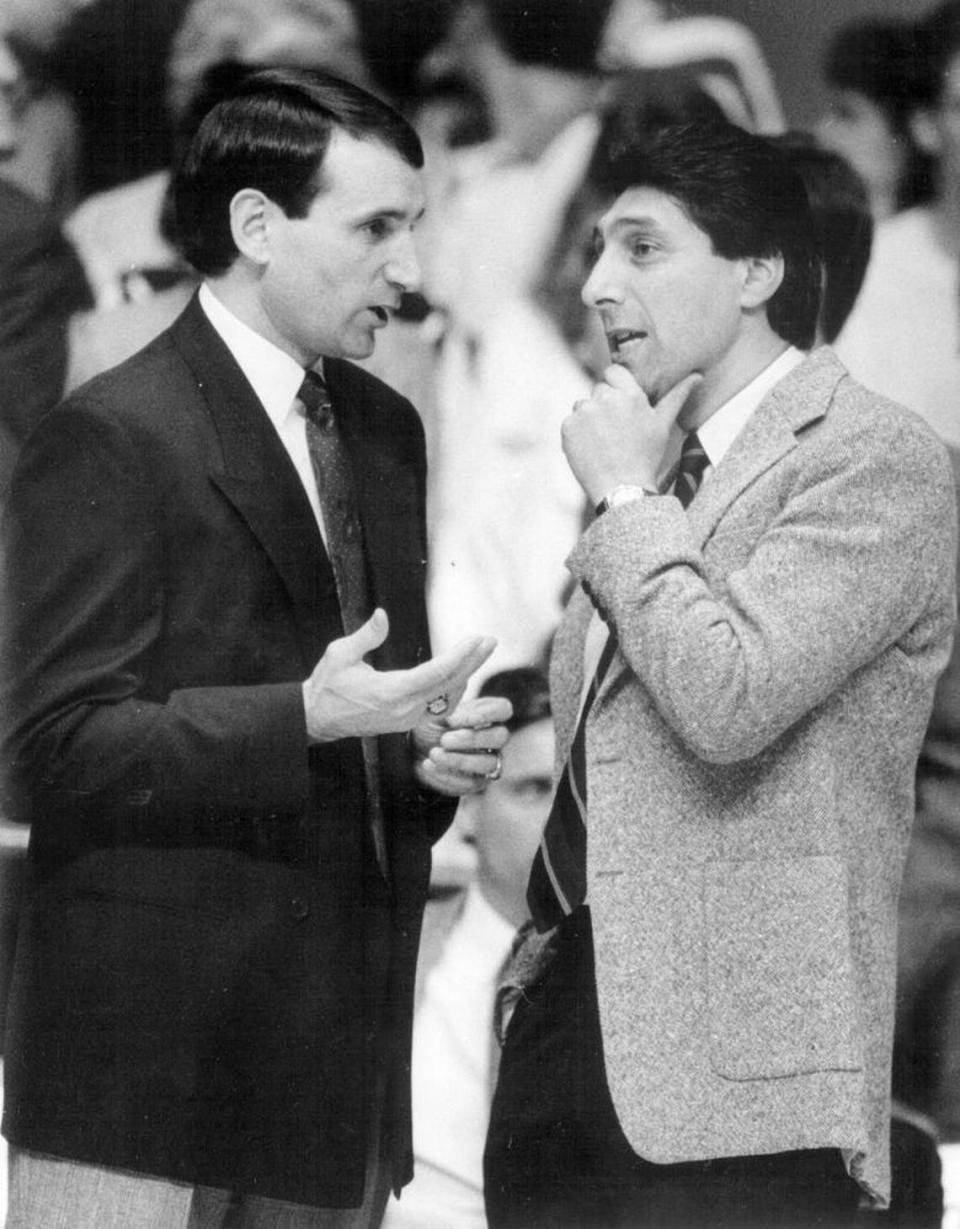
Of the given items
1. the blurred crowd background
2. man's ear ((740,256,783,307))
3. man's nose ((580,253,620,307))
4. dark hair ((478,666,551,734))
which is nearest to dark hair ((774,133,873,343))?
the blurred crowd background

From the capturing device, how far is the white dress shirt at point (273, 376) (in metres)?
2.26

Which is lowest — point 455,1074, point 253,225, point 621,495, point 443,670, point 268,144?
point 455,1074

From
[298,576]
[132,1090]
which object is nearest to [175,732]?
[298,576]

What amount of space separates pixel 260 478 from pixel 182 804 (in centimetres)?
43

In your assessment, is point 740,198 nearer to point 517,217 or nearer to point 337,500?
point 517,217

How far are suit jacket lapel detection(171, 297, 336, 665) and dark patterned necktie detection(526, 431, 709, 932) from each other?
1.21 feet

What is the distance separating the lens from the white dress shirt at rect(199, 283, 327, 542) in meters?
2.26

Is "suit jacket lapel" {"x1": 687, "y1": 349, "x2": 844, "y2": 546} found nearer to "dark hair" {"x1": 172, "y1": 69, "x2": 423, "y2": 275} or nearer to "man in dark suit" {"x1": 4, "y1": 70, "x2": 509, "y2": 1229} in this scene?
"man in dark suit" {"x1": 4, "y1": 70, "x2": 509, "y2": 1229}

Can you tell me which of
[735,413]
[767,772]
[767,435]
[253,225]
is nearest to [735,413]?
[735,413]

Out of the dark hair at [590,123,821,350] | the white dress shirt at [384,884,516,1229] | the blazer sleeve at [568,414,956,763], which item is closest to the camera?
the blazer sleeve at [568,414,956,763]

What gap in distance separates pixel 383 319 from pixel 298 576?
1.28ft

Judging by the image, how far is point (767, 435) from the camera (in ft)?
6.66

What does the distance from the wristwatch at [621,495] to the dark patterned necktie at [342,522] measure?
0.46 meters

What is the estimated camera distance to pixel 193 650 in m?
2.15
